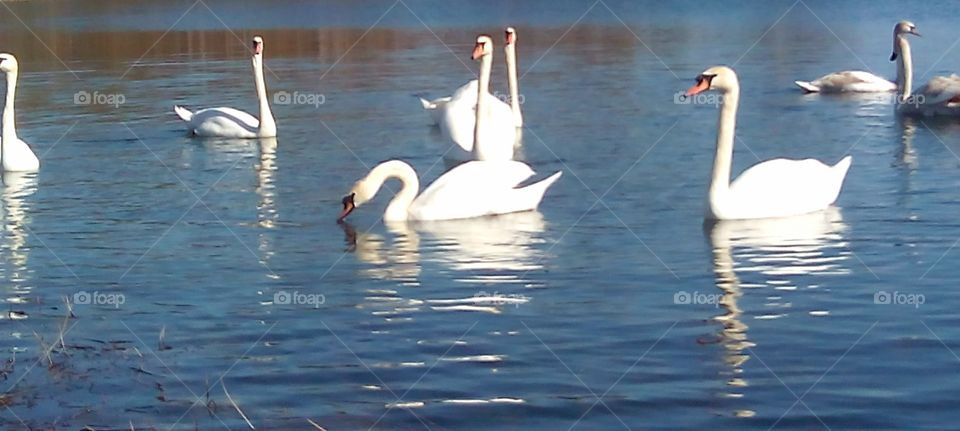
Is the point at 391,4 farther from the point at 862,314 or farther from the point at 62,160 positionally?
the point at 862,314

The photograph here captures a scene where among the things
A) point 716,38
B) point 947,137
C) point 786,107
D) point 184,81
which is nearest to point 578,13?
point 716,38

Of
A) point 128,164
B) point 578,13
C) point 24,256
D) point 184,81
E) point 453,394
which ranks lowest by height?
point 453,394

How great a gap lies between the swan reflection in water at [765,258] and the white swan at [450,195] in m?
1.62

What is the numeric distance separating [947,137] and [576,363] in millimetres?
9718

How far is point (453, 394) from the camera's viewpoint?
7504mm

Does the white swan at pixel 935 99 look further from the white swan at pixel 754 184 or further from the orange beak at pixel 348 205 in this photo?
the orange beak at pixel 348 205

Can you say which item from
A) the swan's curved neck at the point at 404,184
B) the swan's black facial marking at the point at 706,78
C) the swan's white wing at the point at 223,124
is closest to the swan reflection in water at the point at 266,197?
the swan's white wing at the point at 223,124

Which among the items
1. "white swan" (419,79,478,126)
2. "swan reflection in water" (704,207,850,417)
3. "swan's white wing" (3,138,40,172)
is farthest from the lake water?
"white swan" (419,79,478,126)

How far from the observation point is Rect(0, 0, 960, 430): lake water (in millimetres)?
7410

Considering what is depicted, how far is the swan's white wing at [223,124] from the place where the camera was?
18281mm

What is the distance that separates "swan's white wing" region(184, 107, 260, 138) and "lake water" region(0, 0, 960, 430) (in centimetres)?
38

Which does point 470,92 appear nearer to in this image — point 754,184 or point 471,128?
point 471,128

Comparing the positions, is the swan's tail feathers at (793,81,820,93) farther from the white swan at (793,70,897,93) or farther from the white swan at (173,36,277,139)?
the white swan at (173,36,277,139)

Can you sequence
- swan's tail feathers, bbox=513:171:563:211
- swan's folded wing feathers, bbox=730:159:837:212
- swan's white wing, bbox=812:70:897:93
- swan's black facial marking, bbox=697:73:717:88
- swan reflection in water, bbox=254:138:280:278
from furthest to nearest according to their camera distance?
swan's white wing, bbox=812:70:897:93, swan's tail feathers, bbox=513:171:563:211, swan's folded wing feathers, bbox=730:159:837:212, swan's black facial marking, bbox=697:73:717:88, swan reflection in water, bbox=254:138:280:278
